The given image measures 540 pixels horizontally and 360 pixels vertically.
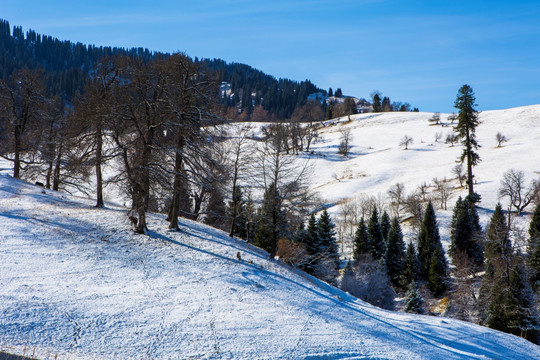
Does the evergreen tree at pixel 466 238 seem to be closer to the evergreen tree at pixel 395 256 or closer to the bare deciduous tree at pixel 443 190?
the evergreen tree at pixel 395 256

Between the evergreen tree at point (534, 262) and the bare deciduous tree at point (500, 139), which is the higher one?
the bare deciduous tree at point (500, 139)

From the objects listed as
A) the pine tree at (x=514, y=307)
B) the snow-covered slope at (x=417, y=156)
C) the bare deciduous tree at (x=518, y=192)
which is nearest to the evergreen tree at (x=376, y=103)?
the snow-covered slope at (x=417, y=156)

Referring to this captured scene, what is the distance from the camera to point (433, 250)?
4300 cm

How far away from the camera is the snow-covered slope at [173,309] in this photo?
973cm

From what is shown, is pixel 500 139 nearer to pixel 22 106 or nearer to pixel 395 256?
pixel 395 256

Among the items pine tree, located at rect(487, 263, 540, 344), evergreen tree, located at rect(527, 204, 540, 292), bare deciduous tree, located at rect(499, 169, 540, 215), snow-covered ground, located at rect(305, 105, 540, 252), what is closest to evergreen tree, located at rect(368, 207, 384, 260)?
snow-covered ground, located at rect(305, 105, 540, 252)

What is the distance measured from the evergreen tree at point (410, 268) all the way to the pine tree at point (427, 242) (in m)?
1.00

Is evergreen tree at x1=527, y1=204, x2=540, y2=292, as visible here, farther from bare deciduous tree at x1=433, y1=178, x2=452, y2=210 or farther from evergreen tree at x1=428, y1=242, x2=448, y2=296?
bare deciduous tree at x1=433, y1=178, x2=452, y2=210

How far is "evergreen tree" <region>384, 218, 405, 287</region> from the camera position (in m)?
43.9

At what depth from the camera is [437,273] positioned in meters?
39.7

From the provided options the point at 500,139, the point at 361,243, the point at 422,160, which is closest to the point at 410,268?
the point at 361,243

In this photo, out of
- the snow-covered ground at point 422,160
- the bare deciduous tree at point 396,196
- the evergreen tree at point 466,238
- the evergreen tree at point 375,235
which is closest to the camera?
the evergreen tree at point 466,238

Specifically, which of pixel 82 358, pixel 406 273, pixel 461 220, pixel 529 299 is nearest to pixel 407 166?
pixel 461 220

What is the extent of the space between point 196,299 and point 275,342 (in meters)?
3.62
